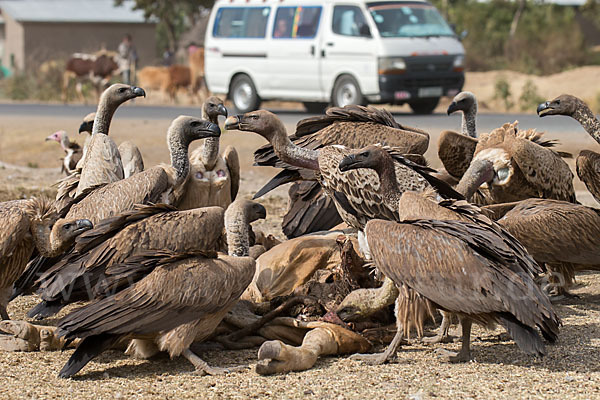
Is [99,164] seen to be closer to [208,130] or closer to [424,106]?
[208,130]

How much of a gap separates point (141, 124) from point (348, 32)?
4.35m

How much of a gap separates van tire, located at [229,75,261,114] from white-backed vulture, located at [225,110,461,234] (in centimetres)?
1291

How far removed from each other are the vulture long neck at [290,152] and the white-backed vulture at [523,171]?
1306 millimetres

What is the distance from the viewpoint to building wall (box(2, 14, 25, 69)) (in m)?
43.6

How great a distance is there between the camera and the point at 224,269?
5.15m

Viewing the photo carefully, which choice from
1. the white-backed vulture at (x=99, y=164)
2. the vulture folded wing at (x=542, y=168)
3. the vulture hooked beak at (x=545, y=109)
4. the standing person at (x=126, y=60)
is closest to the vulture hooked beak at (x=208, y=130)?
the white-backed vulture at (x=99, y=164)

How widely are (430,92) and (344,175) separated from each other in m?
12.1

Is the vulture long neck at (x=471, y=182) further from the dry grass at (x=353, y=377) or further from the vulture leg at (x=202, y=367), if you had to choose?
the vulture leg at (x=202, y=367)

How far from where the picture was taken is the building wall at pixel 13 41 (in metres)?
43.6

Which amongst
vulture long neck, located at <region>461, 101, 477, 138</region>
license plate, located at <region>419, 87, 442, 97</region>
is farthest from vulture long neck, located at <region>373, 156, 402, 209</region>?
license plate, located at <region>419, 87, 442, 97</region>

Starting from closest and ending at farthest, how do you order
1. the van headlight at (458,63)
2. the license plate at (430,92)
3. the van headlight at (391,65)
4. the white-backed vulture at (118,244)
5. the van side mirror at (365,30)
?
1. the white-backed vulture at (118,244)
2. the van headlight at (391,65)
3. the van side mirror at (365,30)
4. the license plate at (430,92)
5. the van headlight at (458,63)

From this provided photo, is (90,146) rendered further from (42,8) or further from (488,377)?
(42,8)

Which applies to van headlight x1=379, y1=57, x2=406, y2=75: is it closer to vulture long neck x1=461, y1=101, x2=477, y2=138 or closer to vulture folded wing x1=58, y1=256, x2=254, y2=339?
vulture long neck x1=461, y1=101, x2=477, y2=138

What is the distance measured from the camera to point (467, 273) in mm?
4984
